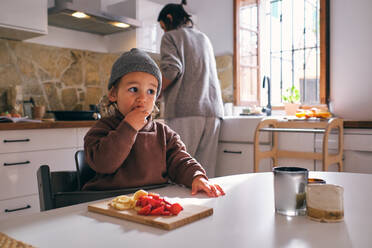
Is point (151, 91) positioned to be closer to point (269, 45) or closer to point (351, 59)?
point (351, 59)

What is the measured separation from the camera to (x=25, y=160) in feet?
7.65

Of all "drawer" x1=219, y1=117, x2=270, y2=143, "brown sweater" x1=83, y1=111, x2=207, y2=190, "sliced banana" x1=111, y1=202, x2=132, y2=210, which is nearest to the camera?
"sliced banana" x1=111, y1=202, x2=132, y2=210

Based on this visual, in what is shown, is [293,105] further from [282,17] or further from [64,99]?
[64,99]

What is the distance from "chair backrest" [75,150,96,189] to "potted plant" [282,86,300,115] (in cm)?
250

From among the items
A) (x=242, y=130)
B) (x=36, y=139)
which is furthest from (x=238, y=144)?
(x=36, y=139)

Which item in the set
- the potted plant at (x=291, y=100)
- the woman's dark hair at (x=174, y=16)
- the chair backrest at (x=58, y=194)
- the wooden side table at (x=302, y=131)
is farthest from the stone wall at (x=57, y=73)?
the chair backrest at (x=58, y=194)

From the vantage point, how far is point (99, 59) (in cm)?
359

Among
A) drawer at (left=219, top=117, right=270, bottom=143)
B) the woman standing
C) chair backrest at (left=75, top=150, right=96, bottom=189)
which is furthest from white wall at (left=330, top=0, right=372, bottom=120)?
chair backrest at (left=75, top=150, right=96, bottom=189)

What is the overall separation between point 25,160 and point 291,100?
250 cm

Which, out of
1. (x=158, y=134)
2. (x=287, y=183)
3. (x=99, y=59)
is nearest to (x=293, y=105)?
(x=99, y=59)

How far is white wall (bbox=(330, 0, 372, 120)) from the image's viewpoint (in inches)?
110

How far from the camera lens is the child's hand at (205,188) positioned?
0.76m

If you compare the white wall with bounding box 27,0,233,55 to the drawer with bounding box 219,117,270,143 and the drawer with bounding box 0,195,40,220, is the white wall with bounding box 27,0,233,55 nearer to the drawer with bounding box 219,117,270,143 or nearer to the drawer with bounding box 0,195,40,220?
the drawer with bounding box 219,117,270,143

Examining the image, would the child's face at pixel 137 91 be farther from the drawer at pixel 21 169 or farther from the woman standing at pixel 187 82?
the drawer at pixel 21 169
